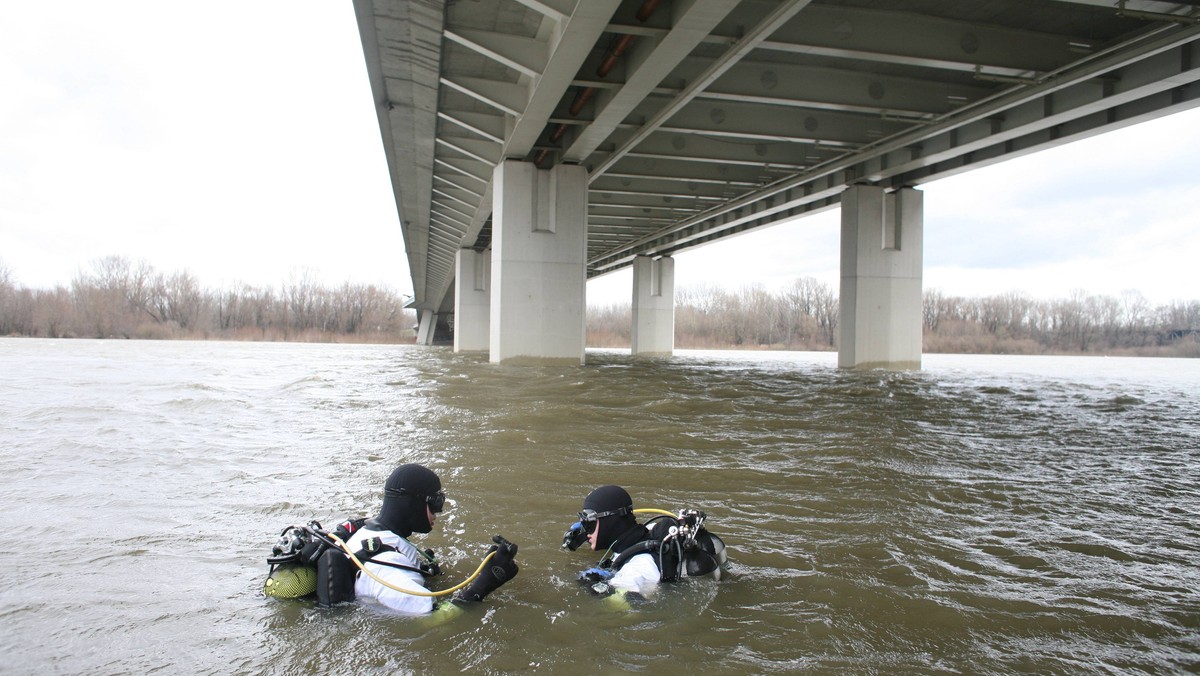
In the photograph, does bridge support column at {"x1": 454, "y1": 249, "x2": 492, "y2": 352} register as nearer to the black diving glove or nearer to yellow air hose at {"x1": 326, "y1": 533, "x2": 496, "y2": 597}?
yellow air hose at {"x1": 326, "y1": 533, "x2": 496, "y2": 597}

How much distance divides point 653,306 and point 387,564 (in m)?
47.6

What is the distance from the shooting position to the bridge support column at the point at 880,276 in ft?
84.8

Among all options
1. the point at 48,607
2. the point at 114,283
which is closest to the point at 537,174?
the point at 48,607

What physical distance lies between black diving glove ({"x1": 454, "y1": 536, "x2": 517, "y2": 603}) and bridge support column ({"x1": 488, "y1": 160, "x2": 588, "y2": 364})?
17895 millimetres

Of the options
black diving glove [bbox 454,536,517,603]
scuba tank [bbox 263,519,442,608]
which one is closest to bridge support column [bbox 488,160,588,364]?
scuba tank [bbox 263,519,442,608]

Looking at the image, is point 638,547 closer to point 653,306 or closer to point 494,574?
point 494,574

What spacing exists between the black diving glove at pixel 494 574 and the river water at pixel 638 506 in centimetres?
16

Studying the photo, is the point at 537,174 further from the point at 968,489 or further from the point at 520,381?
the point at 968,489

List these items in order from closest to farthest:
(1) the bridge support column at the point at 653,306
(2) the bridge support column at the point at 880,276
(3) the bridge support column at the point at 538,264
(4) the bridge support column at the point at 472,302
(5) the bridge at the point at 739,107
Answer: (5) the bridge at the point at 739,107 → (3) the bridge support column at the point at 538,264 → (2) the bridge support column at the point at 880,276 → (4) the bridge support column at the point at 472,302 → (1) the bridge support column at the point at 653,306

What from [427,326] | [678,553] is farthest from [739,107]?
[427,326]

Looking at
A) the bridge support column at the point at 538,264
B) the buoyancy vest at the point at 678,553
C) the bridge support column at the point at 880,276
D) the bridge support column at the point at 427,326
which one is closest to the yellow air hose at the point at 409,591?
the buoyancy vest at the point at 678,553

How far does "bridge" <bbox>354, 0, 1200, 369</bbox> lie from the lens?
14.1 metres

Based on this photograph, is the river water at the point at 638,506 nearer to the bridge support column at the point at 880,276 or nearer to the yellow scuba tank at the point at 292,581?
the yellow scuba tank at the point at 292,581

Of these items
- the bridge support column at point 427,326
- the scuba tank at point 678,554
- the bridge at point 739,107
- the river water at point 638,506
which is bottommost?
the river water at point 638,506
